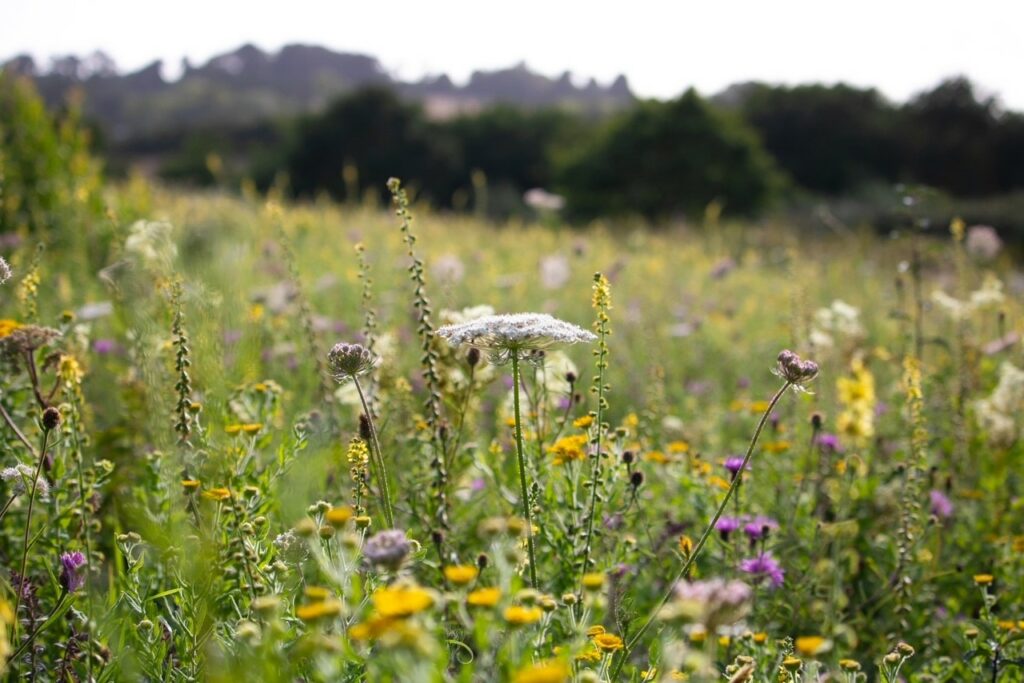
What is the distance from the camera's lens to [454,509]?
2.54 m

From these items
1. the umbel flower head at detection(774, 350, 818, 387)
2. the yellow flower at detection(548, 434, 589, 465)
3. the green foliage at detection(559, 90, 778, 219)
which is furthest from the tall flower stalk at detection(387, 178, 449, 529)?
the green foliage at detection(559, 90, 778, 219)

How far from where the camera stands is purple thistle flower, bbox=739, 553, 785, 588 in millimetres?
2334

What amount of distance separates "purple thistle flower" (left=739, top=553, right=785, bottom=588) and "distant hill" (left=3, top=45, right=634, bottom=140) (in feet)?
273

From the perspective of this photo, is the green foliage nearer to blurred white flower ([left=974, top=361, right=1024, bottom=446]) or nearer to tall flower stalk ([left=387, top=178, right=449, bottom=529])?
blurred white flower ([left=974, top=361, right=1024, bottom=446])

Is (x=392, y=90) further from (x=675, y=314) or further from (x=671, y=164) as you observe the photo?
(x=675, y=314)

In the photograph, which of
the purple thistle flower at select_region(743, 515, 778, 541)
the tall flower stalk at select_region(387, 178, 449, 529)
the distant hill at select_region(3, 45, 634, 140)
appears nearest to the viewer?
the tall flower stalk at select_region(387, 178, 449, 529)

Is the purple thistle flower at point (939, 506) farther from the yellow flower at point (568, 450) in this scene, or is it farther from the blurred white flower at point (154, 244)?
the blurred white flower at point (154, 244)

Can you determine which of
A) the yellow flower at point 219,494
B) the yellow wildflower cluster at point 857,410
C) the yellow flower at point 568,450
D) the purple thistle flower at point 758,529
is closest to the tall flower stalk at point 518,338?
the yellow flower at point 568,450

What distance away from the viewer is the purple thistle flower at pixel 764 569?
7.66 feet

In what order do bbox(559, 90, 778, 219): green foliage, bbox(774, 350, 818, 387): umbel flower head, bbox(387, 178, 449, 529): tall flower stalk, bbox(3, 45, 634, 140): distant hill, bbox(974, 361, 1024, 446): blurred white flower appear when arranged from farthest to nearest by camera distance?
1. bbox(3, 45, 634, 140): distant hill
2. bbox(559, 90, 778, 219): green foliage
3. bbox(974, 361, 1024, 446): blurred white flower
4. bbox(387, 178, 449, 529): tall flower stalk
5. bbox(774, 350, 818, 387): umbel flower head

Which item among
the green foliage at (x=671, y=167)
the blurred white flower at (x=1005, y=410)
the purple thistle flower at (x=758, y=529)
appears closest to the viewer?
the purple thistle flower at (x=758, y=529)

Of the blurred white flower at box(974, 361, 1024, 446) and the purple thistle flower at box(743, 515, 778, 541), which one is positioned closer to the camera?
the purple thistle flower at box(743, 515, 778, 541)

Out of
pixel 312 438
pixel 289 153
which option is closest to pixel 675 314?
pixel 312 438

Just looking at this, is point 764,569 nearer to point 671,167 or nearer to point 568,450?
point 568,450
